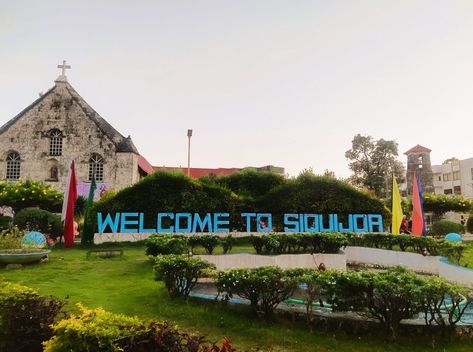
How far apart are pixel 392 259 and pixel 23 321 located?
14667 millimetres

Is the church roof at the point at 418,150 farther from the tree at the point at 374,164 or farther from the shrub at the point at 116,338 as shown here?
the shrub at the point at 116,338

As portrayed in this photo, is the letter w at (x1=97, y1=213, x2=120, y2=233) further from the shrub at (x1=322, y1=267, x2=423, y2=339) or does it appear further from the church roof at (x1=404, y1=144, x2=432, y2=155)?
the church roof at (x1=404, y1=144, x2=432, y2=155)

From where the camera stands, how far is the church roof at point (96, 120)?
3362 cm

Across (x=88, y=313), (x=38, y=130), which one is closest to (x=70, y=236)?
(x=88, y=313)

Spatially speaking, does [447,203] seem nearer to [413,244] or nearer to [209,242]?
[413,244]

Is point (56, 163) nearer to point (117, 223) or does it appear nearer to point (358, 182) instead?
point (117, 223)

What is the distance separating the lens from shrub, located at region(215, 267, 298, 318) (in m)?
7.61

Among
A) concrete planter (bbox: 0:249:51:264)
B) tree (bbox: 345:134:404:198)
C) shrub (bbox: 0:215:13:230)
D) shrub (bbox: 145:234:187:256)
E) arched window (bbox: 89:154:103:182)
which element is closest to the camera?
concrete planter (bbox: 0:249:51:264)

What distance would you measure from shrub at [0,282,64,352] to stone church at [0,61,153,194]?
28.2 m

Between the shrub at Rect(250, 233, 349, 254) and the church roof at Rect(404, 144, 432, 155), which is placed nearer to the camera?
the shrub at Rect(250, 233, 349, 254)

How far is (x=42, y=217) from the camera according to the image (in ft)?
67.1

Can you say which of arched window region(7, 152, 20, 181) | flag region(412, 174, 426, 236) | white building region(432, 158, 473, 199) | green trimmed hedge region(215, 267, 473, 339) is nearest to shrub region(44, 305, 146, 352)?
green trimmed hedge region(215, 267, 473, 339)

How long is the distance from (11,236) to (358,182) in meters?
49.3

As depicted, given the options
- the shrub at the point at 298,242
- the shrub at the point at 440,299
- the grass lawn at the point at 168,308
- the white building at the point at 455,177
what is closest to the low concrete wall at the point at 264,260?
the shrub at the point at 298,242
